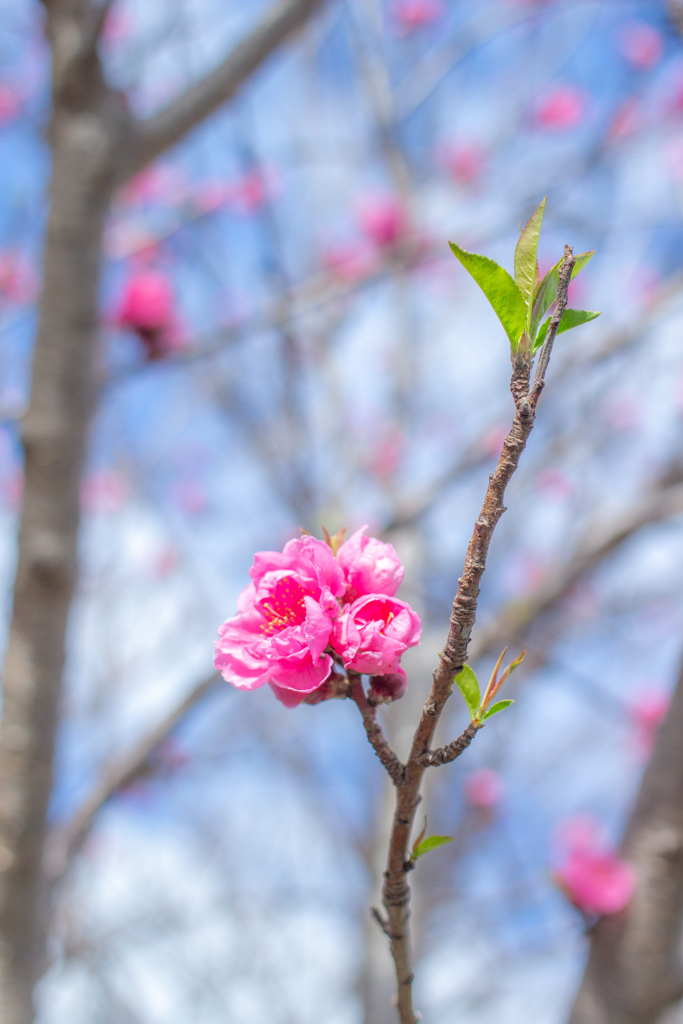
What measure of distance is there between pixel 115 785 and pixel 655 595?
10.6ft

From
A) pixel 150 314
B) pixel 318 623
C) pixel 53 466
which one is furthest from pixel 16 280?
pixel 318 623

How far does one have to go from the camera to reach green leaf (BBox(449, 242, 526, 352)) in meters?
0.52

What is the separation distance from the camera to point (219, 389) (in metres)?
3.45

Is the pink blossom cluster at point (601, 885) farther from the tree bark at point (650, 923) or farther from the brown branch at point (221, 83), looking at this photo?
the brown branch at point (221, 83)

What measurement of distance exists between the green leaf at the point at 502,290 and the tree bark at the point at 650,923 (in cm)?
129

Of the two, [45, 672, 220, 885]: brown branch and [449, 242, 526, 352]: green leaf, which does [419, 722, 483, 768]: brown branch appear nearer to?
[449, 242, 526, 352]: green leaf

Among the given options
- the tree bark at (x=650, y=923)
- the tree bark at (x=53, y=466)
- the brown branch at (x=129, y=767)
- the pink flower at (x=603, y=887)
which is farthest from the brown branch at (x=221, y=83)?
the pink flower at (x=603, y=887)

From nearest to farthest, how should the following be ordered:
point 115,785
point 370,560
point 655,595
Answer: point 370,560 < point 115,785 < point 655,595

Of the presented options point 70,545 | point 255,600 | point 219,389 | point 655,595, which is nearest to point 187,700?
point 70,545

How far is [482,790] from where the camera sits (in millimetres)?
3723

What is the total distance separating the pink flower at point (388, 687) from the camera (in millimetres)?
613

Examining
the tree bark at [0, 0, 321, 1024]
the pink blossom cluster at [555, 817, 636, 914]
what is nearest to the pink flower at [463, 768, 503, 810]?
the pink blossom cluster at [555, 817, 636, 914]

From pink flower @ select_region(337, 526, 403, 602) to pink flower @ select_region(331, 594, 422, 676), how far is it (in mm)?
24

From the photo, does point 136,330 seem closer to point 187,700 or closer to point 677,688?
point 187,700
